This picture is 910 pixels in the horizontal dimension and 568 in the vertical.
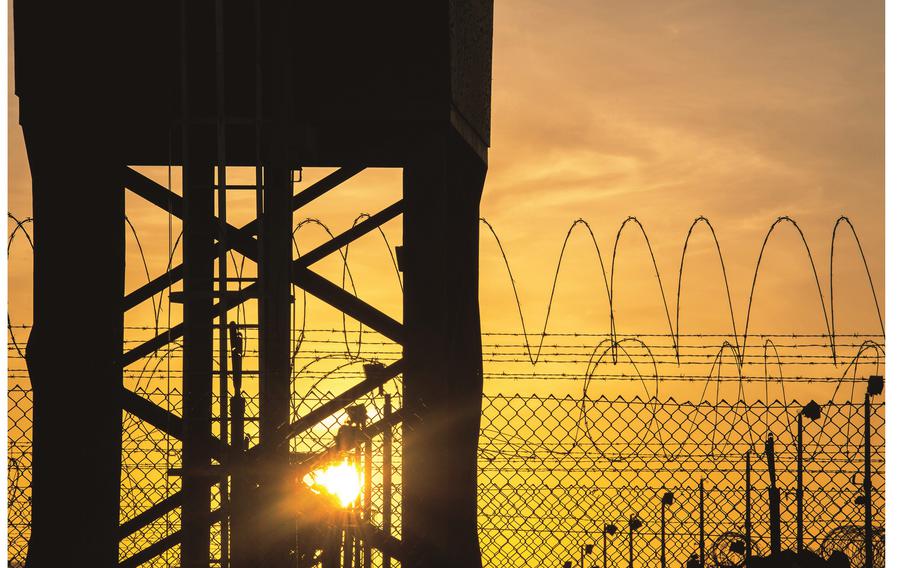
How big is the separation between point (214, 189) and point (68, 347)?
2024 millimetres

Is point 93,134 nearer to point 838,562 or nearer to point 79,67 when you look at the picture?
point 79,67

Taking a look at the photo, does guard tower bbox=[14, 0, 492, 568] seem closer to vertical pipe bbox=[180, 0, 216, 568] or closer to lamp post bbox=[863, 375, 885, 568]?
vertical pipe bbox=[180, 0, 216, 568]

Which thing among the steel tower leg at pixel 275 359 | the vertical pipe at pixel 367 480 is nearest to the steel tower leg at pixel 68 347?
the steel tower leg at pixel 275 359

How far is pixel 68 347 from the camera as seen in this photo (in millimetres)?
10375

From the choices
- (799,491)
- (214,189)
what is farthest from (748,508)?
(214,189)

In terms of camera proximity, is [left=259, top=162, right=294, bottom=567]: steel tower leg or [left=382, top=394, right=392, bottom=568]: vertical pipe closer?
[left=259, top=162, right=294, bottom=567]: steel tower leg

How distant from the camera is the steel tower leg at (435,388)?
411 inches

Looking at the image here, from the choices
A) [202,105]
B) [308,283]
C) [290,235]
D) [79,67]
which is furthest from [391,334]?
[79,67]

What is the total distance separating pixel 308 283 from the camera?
1105cm

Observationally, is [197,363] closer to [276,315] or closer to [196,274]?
[196,274]

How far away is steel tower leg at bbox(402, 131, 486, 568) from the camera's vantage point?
411 inches

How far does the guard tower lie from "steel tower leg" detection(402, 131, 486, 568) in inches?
0.8

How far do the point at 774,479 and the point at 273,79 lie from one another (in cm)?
493

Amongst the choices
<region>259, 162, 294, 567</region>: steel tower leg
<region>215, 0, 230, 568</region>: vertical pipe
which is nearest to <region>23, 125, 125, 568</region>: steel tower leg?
<region>215, 0, 230, 568</region>: vertical pipe
